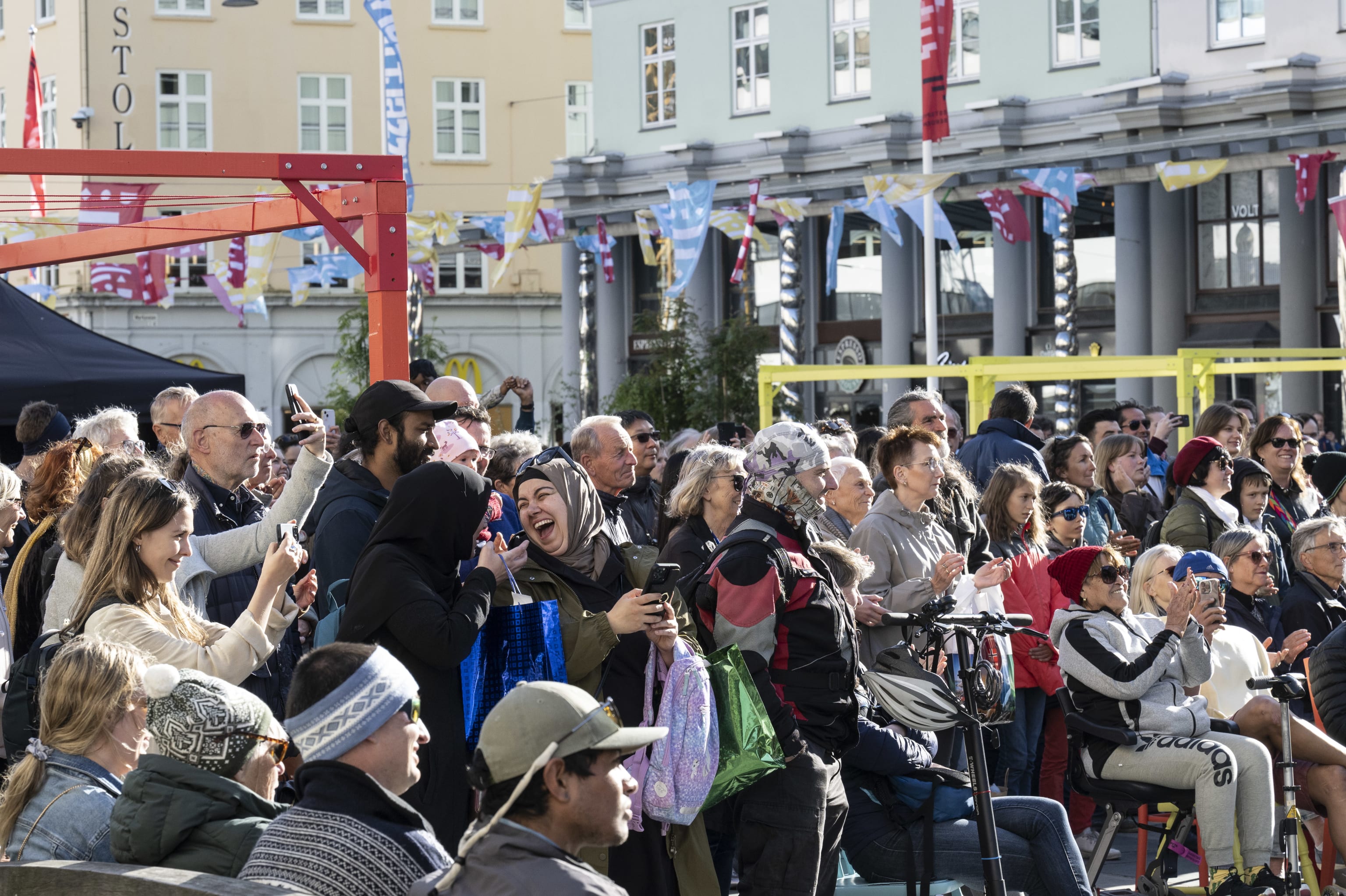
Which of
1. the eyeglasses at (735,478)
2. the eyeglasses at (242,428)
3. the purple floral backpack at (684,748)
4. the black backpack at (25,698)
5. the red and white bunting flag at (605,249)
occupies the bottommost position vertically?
the purple floral backpack at (684,748)

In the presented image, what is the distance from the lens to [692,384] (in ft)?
98.8

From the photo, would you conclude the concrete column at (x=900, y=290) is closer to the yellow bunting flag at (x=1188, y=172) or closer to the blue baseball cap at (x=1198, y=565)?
the yellow bunting flag at (x=1188, y=172)

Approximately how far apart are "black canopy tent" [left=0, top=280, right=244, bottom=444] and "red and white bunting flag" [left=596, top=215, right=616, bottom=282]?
2083 centimetres

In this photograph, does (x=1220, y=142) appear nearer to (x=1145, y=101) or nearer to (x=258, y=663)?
(x=1145, y=101)

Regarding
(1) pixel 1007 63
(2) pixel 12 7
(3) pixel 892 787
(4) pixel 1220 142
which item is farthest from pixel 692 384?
(2) pixel 12 7

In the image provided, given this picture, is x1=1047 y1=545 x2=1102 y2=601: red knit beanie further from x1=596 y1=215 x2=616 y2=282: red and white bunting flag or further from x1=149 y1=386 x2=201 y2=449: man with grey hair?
x1=596 y1=215 x2=616 y2=282: red and white bunting flag

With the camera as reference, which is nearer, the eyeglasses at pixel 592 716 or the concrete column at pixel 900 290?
the eyeglasses at pixel 592 716

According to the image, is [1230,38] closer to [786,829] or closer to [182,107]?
[786,829]

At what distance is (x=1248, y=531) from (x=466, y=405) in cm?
391

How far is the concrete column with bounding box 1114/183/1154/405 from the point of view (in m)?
28.1

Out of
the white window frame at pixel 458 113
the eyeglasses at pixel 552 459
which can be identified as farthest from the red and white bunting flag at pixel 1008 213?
the white window frame at pixel 458 113

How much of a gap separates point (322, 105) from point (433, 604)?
4688 centimetres

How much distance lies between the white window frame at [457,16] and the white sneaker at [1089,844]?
45.0m

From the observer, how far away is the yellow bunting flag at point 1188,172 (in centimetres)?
2188
